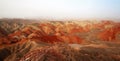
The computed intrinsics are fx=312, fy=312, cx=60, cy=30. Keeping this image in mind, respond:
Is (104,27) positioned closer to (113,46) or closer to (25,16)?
(113,46)

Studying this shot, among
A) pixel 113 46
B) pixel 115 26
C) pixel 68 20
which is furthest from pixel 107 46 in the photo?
pixel 68 20

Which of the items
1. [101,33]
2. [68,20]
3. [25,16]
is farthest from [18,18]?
[101,33]

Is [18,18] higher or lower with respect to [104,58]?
higher

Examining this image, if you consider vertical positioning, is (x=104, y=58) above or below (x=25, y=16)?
below

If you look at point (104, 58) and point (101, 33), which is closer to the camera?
point (104, 58)

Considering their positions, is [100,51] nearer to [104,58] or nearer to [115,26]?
[104,58]

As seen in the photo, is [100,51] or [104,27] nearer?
[100,51]
